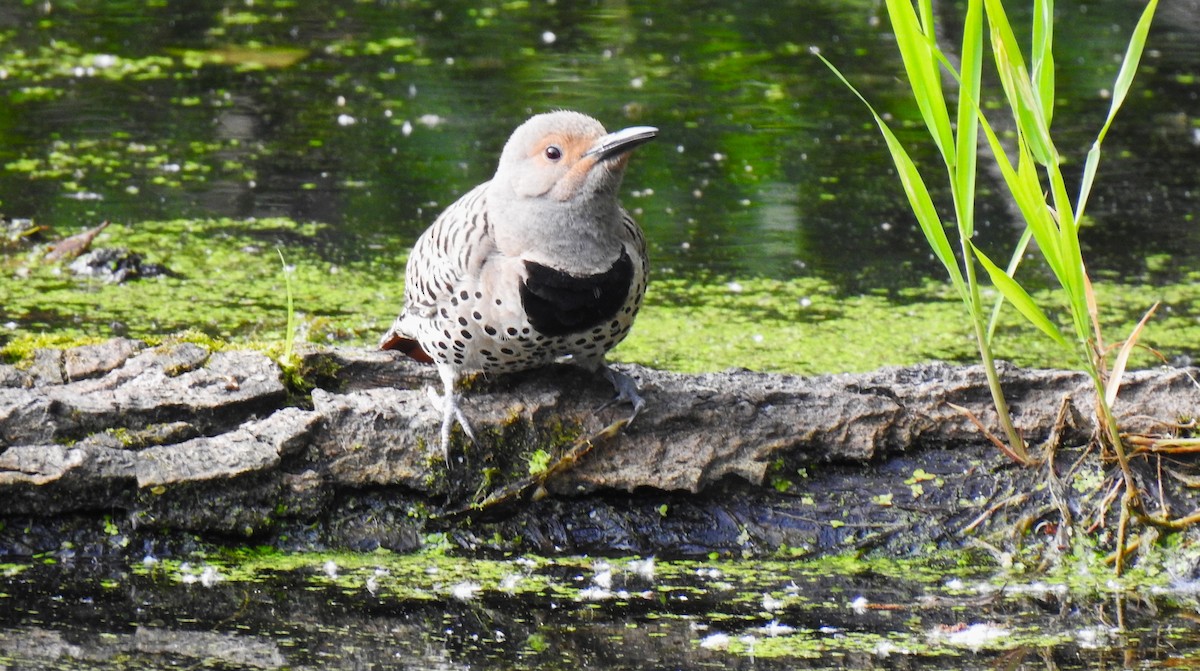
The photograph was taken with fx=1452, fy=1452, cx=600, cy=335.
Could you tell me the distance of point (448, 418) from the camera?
3197 millimetres

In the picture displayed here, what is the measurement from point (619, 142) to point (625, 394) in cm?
58

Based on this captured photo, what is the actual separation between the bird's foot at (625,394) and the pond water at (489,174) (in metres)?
0.36

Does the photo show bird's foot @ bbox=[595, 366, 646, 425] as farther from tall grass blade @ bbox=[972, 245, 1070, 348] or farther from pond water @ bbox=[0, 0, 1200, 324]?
pond water @ bbox=[0, 0, 1200, 324]

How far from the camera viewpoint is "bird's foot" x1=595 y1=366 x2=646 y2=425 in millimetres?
3293

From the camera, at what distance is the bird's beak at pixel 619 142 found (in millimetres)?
3133

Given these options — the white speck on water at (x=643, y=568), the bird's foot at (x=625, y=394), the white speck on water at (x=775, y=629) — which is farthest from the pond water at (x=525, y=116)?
the white speck on water at (x=775, y=629)

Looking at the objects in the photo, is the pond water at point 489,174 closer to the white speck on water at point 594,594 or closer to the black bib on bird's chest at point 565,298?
the white speck on water at point 594,594

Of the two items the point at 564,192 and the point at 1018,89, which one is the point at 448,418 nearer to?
the point at 564,192

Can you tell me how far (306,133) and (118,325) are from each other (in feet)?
9.47

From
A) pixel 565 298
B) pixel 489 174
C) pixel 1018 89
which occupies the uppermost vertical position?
pixel 1018 89

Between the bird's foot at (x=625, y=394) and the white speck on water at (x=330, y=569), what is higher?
the bird's foot at (x=625, y=394)

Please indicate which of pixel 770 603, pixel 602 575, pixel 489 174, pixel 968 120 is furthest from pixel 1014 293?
pixel 489 174

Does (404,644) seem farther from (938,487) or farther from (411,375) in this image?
(938,487)

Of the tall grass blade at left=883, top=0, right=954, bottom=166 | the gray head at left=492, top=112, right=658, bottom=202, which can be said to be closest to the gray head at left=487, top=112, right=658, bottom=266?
the gray head at left=492, top=112, right=658, bottom=202
